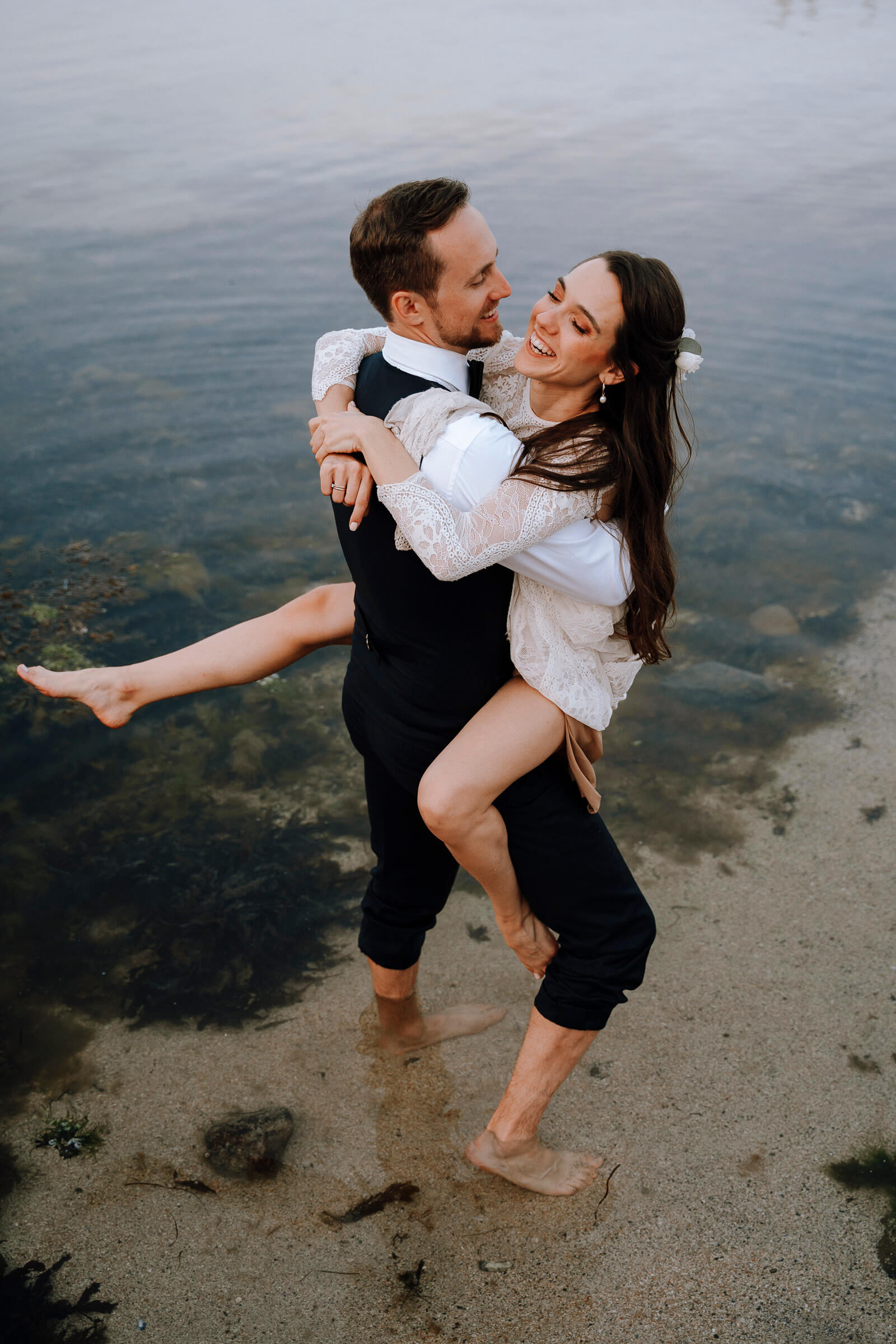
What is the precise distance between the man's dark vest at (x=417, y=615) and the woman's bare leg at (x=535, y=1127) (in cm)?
89

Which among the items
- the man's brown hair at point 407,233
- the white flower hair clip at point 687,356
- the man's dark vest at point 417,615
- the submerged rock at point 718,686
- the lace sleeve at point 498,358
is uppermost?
the man's brown hair at point 407,233

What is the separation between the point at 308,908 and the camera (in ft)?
11.8

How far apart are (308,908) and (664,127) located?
1432 centimetres

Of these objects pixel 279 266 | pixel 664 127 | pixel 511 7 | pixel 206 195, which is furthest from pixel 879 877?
pixel 511 7

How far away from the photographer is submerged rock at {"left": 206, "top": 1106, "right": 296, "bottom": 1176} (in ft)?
8.91

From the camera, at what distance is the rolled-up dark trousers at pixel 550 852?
2.32 metres

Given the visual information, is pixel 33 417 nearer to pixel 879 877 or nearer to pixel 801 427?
pixel 801 427

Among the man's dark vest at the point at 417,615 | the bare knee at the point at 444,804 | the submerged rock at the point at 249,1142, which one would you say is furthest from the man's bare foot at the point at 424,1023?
the man's dark vest at the point at 417,615

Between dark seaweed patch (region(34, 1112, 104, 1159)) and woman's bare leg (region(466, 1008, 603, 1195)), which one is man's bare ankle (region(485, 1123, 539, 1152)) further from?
dark seaweed patch (region(34, 1112, 104, 1159))

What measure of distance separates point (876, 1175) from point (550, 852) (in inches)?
53.1

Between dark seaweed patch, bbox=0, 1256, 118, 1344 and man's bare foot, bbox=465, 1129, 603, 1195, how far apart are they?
98 cm

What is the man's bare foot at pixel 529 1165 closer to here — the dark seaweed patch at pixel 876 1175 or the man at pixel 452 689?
the man at pixel 452 689

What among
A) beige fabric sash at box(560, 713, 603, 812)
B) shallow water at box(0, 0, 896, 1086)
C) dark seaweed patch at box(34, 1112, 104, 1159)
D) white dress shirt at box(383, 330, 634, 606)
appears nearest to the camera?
white dress shirt at box(383, 330, 634, 606)

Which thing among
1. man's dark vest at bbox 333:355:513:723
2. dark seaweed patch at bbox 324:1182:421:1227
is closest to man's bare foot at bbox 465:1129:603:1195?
dark seaweed patch at bbox 324:1182:421:1227
